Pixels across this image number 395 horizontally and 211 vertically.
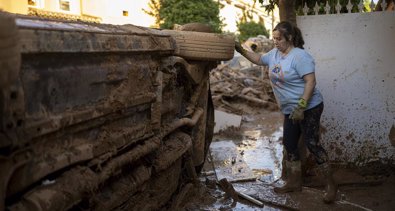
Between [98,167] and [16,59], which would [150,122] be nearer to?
[98,167]

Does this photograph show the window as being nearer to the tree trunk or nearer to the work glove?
the tree trunk

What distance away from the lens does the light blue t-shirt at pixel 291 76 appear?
4332 mm

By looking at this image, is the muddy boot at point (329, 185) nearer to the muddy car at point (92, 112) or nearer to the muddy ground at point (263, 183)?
the muddy ground at point (263, 183)

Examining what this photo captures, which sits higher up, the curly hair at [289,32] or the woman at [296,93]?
the curly hair at [289,32]

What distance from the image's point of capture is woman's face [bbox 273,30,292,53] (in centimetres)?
447

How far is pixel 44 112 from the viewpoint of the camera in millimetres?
2012

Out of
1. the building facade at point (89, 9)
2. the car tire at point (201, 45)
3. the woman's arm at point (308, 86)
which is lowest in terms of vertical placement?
the woman's arm at point (308, 86)

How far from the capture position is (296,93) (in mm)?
4410

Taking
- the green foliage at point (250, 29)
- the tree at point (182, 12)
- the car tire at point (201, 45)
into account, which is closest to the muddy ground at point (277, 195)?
the car tire at point (201, 45)

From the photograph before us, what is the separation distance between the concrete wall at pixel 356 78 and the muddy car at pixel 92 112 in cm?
180

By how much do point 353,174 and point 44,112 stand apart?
4333mm

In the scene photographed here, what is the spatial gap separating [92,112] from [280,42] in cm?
264

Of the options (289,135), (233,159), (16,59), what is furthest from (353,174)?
(16,59)

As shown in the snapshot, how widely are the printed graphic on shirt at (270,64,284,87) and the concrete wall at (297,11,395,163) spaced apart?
1.01 meters
